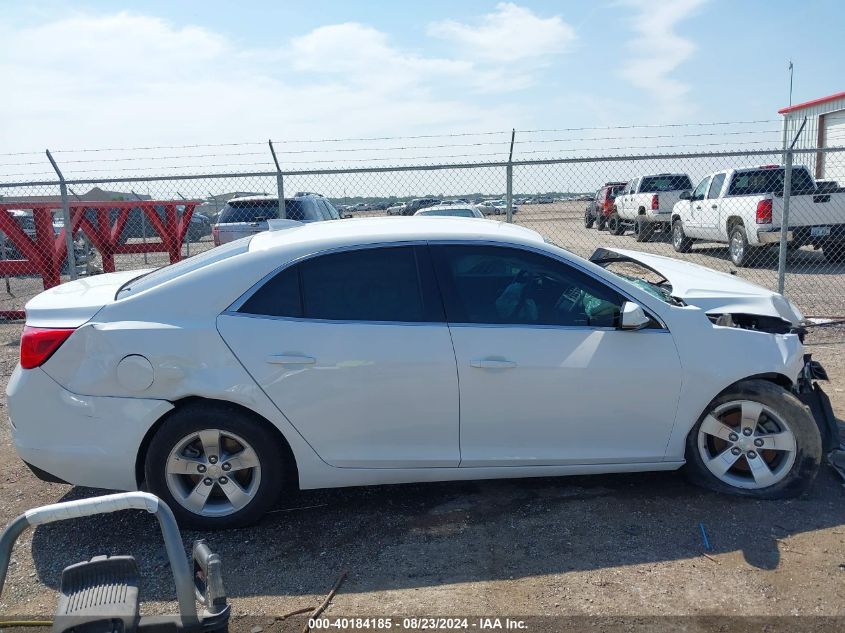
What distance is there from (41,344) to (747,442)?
3.83 metres

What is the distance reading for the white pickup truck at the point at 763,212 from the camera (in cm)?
1339

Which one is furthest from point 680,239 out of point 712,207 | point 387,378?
point 387,378

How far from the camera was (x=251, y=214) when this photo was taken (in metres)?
12.4

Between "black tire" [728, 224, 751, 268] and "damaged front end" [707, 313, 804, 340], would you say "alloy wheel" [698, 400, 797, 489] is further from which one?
"black tire" [728, 224, 751, 268]

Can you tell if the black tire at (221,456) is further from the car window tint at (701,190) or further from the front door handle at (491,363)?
the car window tint at (701,190)

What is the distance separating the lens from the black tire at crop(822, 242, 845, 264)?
46.4 ft

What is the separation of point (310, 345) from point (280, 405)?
34cm

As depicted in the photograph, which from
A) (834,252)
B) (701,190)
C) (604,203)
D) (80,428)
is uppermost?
(701,190)

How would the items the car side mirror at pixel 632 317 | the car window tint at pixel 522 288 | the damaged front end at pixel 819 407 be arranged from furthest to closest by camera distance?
1. the damaged front end at pixel 819 407
2. the car window tint at pixel 522 288
3. the car side mirror at pixel 632 317

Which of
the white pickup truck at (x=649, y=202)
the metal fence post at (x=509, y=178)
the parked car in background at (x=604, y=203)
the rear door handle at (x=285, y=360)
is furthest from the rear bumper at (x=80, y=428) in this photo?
the parked car in background at (x=604, y=203)

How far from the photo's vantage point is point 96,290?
416 cm

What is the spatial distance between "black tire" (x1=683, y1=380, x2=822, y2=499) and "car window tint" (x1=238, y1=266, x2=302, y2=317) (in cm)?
230

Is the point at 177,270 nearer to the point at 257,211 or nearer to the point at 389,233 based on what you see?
the point at 389,233

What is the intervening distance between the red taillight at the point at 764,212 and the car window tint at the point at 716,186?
2108 mm
